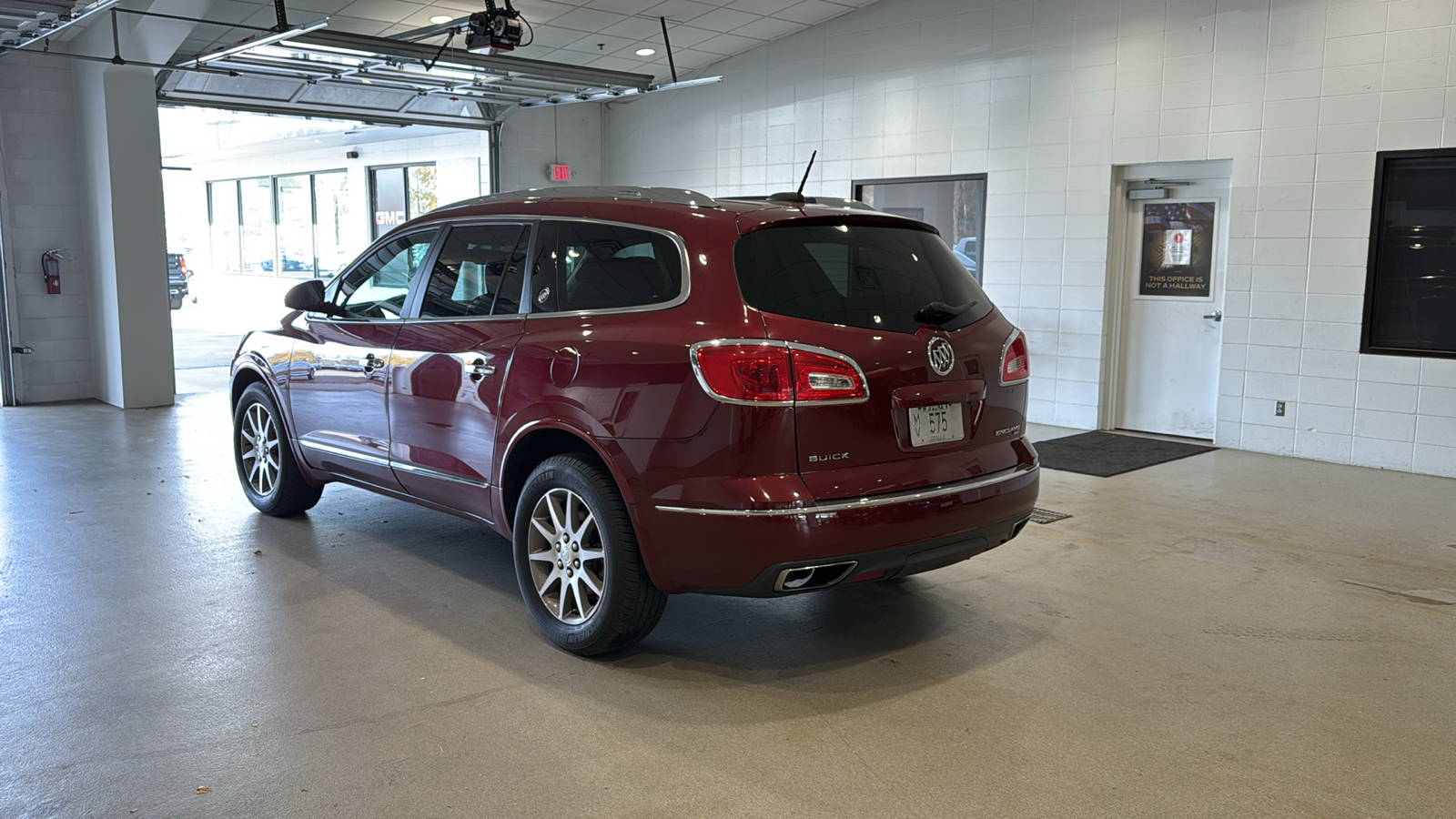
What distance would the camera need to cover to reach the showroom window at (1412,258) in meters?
7.05

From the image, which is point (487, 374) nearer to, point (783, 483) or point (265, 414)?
point (783, 483)

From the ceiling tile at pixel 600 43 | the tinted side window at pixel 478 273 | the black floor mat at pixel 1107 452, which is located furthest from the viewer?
the ceiling tile at pixel 600 43

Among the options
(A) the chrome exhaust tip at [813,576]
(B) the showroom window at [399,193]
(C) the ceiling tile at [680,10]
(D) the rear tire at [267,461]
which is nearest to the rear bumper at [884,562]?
(A) the chrome exhaust tip at [813,576]

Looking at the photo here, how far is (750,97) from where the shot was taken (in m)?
11.3

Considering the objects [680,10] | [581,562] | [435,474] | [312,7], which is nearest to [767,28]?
[680,10]

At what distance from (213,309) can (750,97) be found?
14.3 m

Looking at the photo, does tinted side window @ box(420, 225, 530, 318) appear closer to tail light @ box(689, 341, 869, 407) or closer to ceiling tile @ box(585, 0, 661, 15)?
tail light @ box(689, 341, 869, 407)

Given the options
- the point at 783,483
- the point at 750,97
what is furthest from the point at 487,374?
the point at 750,97

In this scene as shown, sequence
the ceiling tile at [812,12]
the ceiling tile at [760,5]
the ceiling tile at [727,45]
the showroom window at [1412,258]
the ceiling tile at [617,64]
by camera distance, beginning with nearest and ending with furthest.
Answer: the showroom window at [1412,258] < the ceiling tile at [760,5] < the ceiling tile at [812,12] < the ceiling tile at [727,45] < the ceiling tile at [617,64]

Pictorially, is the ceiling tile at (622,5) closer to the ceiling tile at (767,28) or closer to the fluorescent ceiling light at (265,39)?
the ceiling tile at (767,28)

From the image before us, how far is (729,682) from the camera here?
341 cm

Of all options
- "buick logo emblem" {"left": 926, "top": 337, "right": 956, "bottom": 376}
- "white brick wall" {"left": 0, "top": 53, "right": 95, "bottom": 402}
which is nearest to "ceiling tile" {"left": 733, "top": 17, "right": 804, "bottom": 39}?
"white brick wall" {"left": 0, "top": 53, "right": 95, "bottom": 402}

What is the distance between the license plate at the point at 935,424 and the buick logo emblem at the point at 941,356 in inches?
4.5

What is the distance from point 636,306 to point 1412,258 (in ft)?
20.3
